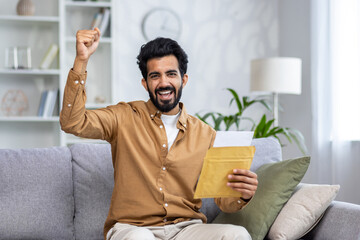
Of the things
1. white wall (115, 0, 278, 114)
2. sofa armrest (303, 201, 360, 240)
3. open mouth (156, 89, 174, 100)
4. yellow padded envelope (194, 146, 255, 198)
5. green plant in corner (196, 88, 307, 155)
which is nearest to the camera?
yellow padded envelope (194, 146, 255, 198)

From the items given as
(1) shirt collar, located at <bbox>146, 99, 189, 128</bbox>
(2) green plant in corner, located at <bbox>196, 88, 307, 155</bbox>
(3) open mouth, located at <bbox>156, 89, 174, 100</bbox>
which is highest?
(3) open mouth, located at <bbox>156, 89, 174, 100</bbox>

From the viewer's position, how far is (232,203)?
5.81ft

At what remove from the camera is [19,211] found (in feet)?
6.49

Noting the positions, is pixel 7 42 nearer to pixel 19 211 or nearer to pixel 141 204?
pixel 19 211

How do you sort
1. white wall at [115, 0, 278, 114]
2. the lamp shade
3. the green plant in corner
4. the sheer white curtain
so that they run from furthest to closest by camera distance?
white wall at [115, 0, 278, 114] → the lamp shade → the sheer white curtain → the green plant in corner

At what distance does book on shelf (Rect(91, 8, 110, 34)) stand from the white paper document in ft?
8.93

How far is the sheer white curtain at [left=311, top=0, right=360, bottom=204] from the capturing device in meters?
3.38

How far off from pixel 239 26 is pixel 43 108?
77.0 inches

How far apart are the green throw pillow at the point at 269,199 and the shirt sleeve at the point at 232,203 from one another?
152 mm

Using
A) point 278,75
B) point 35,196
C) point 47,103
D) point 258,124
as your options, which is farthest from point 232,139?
point 47,103

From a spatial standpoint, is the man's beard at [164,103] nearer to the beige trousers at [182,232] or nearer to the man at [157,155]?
the man at [157,155]

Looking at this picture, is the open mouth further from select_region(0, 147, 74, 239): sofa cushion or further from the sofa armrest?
the sofa armrest

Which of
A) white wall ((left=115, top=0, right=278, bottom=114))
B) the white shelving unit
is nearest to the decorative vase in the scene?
the white shelving unit

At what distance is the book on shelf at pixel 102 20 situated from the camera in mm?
4070
